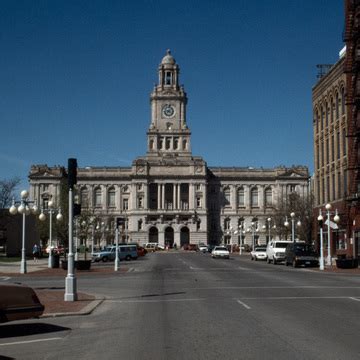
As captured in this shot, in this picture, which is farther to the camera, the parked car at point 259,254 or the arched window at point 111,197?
the arched window at point 111,197

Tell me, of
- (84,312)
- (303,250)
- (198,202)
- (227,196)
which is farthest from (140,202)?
(84,312)

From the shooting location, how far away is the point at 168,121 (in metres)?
161

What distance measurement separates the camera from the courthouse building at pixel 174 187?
154750 millimetres

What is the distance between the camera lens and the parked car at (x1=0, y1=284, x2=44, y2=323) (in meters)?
12.8

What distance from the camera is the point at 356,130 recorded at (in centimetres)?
5112

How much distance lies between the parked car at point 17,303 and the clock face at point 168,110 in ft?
487

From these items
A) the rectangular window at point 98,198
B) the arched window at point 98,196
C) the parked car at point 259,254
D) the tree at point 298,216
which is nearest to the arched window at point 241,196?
the arched window at point 98,196

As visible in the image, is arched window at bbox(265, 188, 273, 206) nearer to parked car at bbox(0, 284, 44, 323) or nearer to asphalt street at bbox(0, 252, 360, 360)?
asphalt street at bbox(0, 252, 360, 360)

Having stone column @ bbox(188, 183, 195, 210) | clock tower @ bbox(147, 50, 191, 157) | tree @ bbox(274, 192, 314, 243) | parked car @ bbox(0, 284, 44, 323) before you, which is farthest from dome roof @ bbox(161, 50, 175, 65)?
parked car @ bbox(0, 284, 44, 323)

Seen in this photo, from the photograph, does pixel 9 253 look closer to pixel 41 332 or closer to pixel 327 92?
pixel 327 92

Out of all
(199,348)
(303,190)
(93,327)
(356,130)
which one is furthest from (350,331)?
(303,190)

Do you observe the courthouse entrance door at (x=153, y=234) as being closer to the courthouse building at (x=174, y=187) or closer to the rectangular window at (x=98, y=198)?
the courthouse building at (x=174, y=187)

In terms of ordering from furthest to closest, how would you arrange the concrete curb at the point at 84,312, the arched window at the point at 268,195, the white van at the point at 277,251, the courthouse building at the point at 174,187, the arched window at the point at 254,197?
the arched window at the point at 254,197
the arched window at the point at 268,195
the courthouse building at the point at 174,187
the white van at the point at 277,251
the concrete curb at the point at 84,312

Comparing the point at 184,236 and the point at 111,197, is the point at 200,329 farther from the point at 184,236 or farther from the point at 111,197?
the point at 111,197
